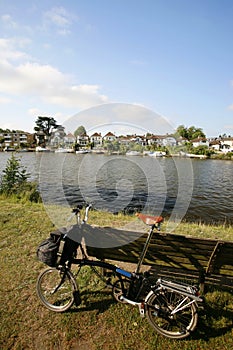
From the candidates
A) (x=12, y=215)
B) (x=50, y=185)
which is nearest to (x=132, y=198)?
(x=50, y=185)

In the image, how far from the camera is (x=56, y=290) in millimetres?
3357

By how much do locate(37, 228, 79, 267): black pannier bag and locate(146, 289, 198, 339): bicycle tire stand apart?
1.20 meters

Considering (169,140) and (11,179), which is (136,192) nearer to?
(11,179)

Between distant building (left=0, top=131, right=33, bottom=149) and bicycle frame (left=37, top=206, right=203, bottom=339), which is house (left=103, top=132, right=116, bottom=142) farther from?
distant building (left=0, top=131, right=33, bottom=149)

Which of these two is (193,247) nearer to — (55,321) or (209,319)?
(209,319)

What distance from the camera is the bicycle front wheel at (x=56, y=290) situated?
10.2 feet

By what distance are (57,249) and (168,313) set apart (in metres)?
1.65

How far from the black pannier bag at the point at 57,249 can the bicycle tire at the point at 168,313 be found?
3.93ft

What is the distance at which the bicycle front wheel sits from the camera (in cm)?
312

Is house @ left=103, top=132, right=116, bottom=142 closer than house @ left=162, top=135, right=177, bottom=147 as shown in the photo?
Yes

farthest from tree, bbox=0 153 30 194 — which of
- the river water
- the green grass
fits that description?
the green grass

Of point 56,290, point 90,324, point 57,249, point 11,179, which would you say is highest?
point 57,249

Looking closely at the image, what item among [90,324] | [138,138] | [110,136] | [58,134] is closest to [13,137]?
[58,134]

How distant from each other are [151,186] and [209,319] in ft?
58.5
